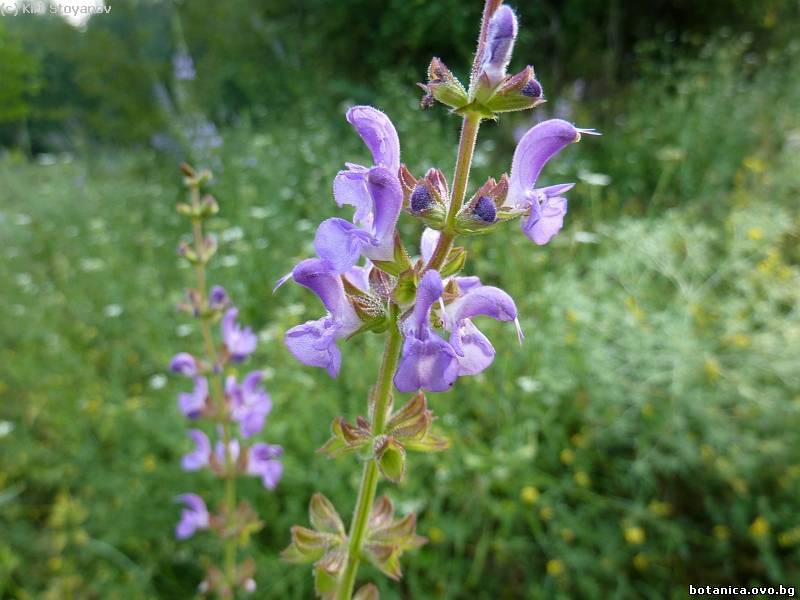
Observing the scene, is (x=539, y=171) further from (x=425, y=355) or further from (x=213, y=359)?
(x=213, y=359)

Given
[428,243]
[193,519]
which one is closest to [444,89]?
[428,243]

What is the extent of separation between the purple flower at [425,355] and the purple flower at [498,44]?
0.29 m

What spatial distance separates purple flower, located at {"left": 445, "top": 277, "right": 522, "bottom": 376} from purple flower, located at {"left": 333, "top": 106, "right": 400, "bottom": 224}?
22cm

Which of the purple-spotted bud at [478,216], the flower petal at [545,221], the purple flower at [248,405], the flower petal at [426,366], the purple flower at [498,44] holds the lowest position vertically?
the purple flower at [248,405]

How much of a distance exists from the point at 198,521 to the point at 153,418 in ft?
3.35

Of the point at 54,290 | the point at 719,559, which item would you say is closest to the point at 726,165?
the point at 719,559

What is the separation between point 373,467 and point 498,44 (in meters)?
0.69

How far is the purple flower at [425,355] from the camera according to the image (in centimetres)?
80

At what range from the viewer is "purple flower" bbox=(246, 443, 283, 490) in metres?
1.89

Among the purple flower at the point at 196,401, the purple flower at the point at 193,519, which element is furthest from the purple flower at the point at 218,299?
the purple flower at the point at 193,519

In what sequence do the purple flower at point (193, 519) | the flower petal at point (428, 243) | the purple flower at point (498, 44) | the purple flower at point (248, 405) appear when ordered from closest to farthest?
the purple flower at point (498, 44) → the flower petal at point (428, 243) → the purple flower at point (248, 405) → the purple flower at point (193, 519)

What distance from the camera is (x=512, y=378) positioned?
299cm

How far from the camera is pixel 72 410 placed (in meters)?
3.34

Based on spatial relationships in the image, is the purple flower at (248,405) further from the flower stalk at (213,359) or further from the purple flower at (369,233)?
the purple flower at (369,233)
